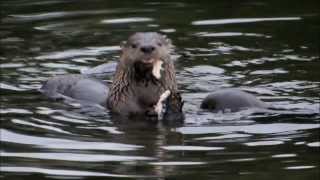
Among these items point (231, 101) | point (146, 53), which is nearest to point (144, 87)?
point (146, 53)

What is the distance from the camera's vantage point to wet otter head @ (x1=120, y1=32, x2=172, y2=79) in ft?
25.3

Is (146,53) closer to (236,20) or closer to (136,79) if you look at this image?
(136,79)

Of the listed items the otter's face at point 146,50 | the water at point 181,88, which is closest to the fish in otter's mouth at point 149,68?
the otter's face at point 146,50

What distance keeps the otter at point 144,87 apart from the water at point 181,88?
6.1 inches

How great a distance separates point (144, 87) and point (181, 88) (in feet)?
3.09

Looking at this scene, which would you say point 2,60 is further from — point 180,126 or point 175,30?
point 180,126

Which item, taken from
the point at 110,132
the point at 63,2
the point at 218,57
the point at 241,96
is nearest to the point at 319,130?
the point at 241,96

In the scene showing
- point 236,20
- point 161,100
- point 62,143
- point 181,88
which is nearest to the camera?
point 62,143

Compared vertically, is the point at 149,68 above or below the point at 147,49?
below

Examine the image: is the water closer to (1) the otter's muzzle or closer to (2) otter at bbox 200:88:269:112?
(2) otter at bbox 200:88:269:112

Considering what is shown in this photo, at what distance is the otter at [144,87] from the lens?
796cm

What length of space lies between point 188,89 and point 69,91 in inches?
37.3

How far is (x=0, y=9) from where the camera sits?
12.7 metres

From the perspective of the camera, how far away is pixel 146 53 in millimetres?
7695
